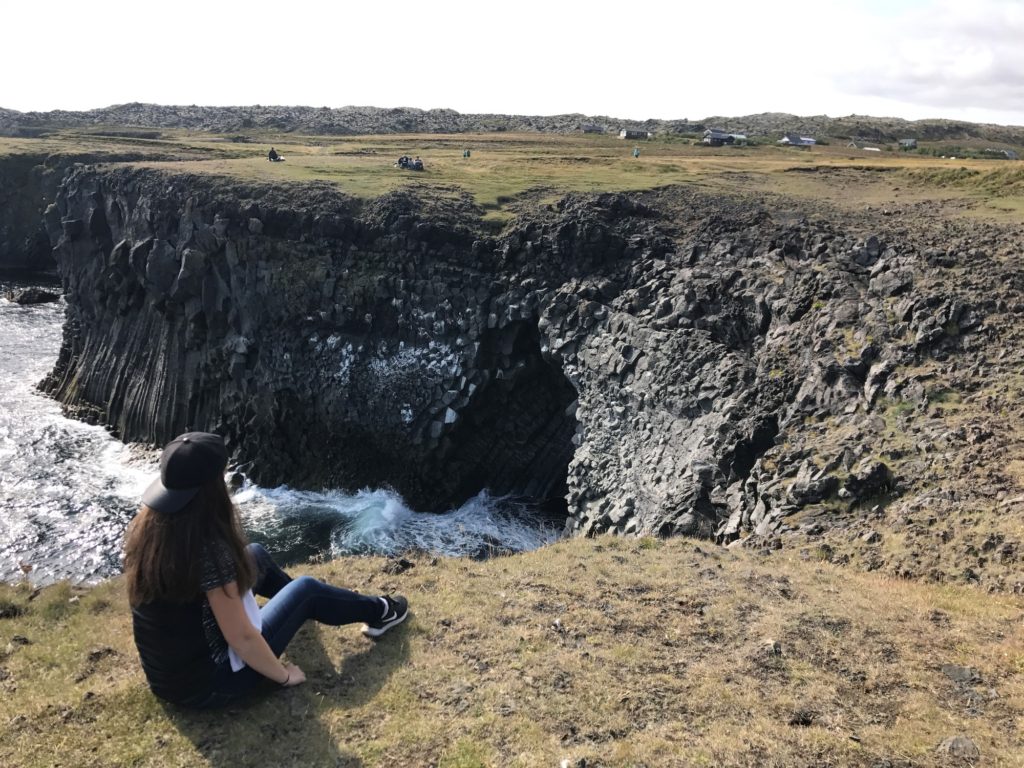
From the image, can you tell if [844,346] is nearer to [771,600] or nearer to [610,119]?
[771,600]

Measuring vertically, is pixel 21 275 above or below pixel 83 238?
below

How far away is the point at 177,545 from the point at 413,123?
418 feet

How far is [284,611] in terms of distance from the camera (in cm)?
866

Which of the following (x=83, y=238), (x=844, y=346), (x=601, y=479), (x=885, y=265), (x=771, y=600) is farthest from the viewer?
(x=83, y=238)

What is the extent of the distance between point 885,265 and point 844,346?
4.56 m

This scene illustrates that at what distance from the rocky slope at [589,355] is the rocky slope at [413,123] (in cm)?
7585

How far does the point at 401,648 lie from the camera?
990 centimetres

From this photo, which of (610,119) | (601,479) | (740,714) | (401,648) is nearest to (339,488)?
(601,479)

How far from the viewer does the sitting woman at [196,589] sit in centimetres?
716

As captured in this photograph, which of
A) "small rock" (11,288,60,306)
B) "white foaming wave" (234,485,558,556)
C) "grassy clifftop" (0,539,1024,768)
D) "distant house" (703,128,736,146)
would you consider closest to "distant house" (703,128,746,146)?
"distant house" (703,128,736,146)

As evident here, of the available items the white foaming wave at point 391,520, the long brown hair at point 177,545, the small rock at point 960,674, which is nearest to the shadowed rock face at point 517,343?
the white foaming wave at point 391,520

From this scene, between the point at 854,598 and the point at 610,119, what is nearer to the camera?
the point at 854,598

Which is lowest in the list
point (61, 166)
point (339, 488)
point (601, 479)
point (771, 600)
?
point (339, 488)

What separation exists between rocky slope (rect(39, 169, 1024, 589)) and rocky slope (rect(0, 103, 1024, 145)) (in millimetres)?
75849
